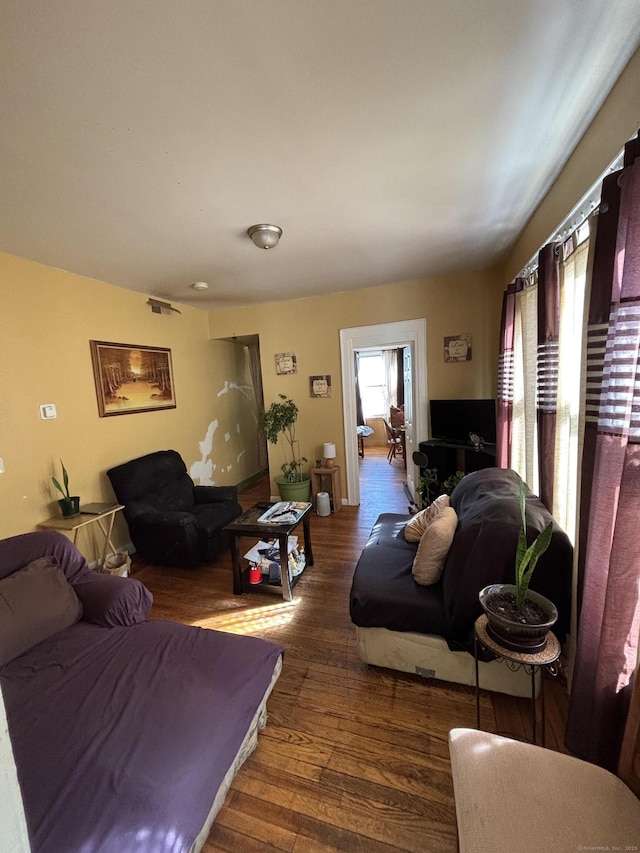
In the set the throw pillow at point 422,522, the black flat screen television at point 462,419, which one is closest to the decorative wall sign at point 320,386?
the black flat screen television at point 462,419

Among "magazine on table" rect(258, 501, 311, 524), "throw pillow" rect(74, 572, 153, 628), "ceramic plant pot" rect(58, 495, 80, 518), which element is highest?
"ceramic plant pot" rect(58, 495, 80, 518)

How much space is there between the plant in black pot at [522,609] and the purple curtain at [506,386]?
4.57 ft

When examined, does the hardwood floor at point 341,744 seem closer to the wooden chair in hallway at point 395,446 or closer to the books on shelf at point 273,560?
the books on shelf at point 273,560

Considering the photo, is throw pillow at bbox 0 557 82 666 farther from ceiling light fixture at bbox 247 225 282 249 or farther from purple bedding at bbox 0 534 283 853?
ceiling light fixture at bbox 247 225 282 249

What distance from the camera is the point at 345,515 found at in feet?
12.5

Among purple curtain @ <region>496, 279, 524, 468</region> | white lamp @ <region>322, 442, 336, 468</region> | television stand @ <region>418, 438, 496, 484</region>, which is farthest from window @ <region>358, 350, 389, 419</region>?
purple curtain @ <region>496, 279, 524, 468</region>

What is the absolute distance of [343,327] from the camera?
3.81m

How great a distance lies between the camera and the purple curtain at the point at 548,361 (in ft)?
5.43

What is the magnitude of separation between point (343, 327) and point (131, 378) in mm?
2316

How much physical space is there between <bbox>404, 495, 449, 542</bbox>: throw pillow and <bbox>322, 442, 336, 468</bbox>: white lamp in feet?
5.94

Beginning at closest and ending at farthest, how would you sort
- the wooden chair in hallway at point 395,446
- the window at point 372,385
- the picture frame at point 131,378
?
the picture frame at point 131,378
the wooden chair in hallway at point 395,446
the window at point 372,385

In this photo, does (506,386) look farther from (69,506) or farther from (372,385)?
(372,385)

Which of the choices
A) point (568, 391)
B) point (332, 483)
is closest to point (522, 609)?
point (568, 391)

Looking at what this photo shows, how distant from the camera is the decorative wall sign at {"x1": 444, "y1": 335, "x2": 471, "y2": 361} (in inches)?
134
